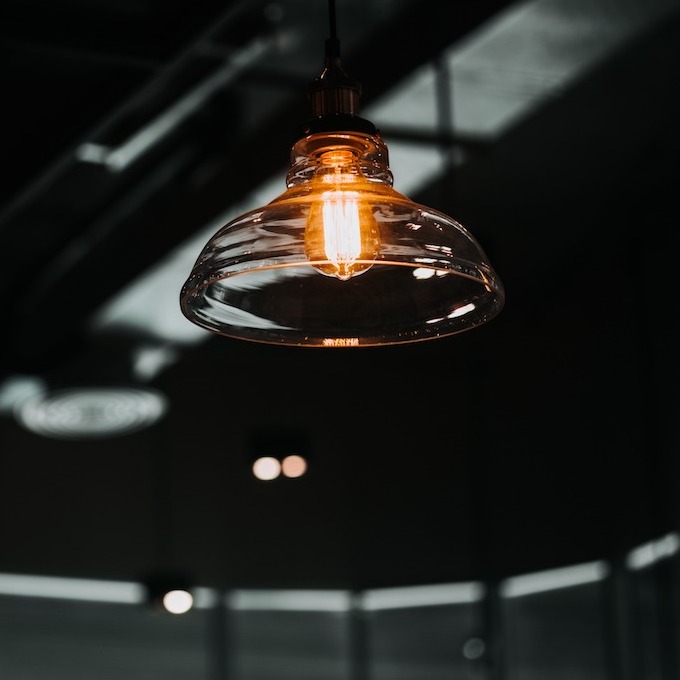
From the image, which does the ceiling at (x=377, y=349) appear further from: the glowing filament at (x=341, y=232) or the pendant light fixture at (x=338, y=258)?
the glowing filament at (x=341, y=232)

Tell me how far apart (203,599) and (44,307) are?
1217 millimetres

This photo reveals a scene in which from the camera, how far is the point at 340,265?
5.27 ft

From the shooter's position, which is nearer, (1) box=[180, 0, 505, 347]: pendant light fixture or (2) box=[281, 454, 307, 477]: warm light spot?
(1) box=[180, 0, 505, 347]: pendant light fixture

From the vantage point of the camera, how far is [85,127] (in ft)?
12.2

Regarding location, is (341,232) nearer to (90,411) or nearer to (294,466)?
(294,466)

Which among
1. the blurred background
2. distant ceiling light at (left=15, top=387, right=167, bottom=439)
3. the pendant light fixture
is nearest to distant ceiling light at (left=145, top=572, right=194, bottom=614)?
the blurred background

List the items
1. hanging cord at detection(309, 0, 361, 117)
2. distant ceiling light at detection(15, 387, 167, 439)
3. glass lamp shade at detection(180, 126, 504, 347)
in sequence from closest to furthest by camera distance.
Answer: glass lamp shade at detection(180, 126, 504, 347) → hanging cord at detection(309, 0, 361, 117) → distant ceiling light at detection(15, 387, 167, 439)

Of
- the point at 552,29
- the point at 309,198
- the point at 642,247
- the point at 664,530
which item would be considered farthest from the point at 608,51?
the point at 309,198

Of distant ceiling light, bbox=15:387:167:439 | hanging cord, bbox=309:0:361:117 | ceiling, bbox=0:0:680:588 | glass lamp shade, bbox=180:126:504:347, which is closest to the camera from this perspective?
glass lamp shade, bbox=180:126:504:347

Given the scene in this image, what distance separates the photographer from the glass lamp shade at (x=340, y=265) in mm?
1553

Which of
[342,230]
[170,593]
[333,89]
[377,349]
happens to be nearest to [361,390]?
[377,349]

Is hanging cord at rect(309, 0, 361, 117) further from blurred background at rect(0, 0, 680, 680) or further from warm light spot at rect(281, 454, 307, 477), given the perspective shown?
warm light spot at rect(281, 454, 307, 477)

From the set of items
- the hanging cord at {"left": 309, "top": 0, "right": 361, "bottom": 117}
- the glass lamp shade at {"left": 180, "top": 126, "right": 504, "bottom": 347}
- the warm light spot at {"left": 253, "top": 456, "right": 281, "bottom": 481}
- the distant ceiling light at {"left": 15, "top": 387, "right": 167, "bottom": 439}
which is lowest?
the glass lamp shade at {"left": 180, "top": 126, "right": 504, "bottom": 347}

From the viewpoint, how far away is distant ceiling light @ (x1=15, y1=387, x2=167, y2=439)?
5316 mm
